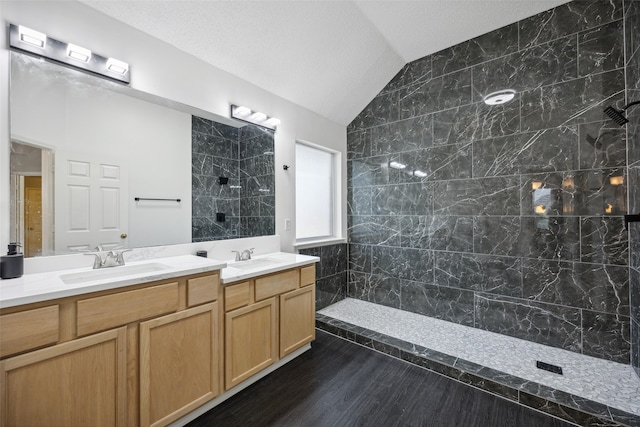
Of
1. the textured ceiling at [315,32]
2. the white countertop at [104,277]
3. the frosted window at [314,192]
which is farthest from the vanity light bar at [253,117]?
the white countertop at [104,277]

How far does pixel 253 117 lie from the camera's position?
2615 millimetres

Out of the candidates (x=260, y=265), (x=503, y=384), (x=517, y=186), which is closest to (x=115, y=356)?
(x=260, y=265)

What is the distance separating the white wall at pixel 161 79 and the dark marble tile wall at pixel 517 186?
123cm

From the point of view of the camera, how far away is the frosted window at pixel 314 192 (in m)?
3.39

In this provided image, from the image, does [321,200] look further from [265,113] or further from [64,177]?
[64,177]

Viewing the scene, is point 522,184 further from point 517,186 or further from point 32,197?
point 32,197

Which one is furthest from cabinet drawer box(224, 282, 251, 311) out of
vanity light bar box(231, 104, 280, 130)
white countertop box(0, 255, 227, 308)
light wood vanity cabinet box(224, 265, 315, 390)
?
vanity light bar box(231, 104, 280, 130)

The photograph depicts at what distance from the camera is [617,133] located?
216cm

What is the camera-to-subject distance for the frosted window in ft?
11.1

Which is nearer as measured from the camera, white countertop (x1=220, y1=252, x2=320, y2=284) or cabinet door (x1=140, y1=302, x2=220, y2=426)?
cabinet door (x1=140, y1=302, x2=220, y2=426)

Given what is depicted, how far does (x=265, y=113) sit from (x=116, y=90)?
4.11 ft

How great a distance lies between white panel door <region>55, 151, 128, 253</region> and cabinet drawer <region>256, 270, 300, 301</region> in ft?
3.21

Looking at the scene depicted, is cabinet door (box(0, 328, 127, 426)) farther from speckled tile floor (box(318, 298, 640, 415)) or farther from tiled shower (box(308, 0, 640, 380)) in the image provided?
tiled shower (box(308, 0, 640, 380))

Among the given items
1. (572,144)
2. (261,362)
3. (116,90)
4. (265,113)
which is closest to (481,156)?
(572,144)
